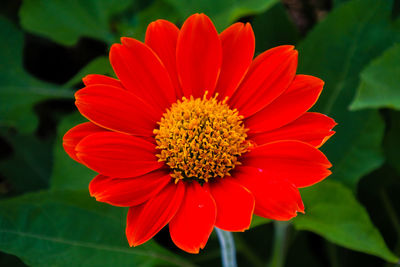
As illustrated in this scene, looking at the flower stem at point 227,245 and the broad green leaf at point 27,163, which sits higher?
the flower stem at point 227,245

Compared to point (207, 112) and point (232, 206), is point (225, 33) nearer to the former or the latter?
point (207, 112)

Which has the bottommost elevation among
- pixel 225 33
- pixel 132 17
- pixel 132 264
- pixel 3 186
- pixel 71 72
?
pixel 3 186

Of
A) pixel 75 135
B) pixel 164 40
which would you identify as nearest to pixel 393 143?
pixel 164 40

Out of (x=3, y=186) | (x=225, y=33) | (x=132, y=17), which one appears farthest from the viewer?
(x=132, y=17)

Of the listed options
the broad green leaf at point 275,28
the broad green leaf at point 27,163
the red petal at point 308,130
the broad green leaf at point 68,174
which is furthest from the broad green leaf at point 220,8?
the broad green leaf at point 27,163

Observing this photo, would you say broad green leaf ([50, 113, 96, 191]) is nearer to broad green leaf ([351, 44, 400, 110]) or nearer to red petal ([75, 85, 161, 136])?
red petal ([75, 85, 161, 136])

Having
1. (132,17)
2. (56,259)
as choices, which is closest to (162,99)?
(56,259)

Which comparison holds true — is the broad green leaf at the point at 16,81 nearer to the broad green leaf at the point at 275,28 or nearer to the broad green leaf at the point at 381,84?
the broad green leaf at the point at 275,28
